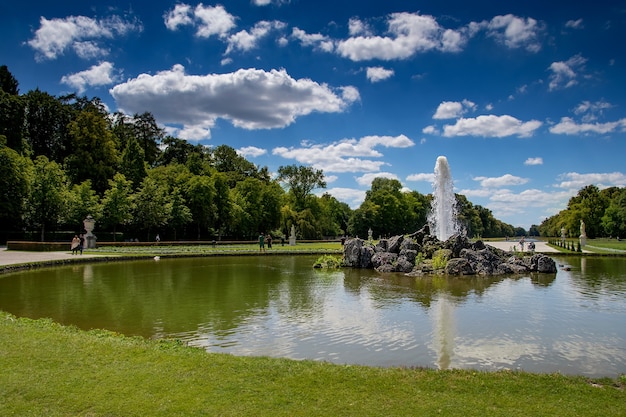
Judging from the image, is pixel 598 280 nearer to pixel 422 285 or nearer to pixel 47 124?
pixel 422 285

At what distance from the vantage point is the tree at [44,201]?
4978 centimetres

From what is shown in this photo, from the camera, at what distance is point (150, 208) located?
191 ft

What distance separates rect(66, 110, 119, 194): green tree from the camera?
67.4 metres

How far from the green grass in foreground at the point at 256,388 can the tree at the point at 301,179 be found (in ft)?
278

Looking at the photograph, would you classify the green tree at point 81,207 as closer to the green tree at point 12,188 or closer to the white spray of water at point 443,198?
the green tree at point 12,188

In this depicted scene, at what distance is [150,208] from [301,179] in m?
40.6

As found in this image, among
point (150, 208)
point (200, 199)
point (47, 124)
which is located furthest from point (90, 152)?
point (150, 208)

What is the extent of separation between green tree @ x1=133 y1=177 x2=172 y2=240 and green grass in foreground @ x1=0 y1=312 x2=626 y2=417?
51.4m

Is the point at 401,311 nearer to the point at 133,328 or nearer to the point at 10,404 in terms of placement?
the point at 133,328

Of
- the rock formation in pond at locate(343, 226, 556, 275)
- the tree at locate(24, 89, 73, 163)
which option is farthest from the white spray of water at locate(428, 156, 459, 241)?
the tree at locate(24, 89, 73, 163)

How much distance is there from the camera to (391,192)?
111 m

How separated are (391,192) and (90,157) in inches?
2648

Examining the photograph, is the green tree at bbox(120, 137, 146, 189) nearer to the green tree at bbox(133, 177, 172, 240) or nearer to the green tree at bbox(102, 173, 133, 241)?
the green tree at bbox(133, 177, 172, 240)

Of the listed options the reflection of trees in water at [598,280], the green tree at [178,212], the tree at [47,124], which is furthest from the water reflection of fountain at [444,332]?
the tree at [47,124]
